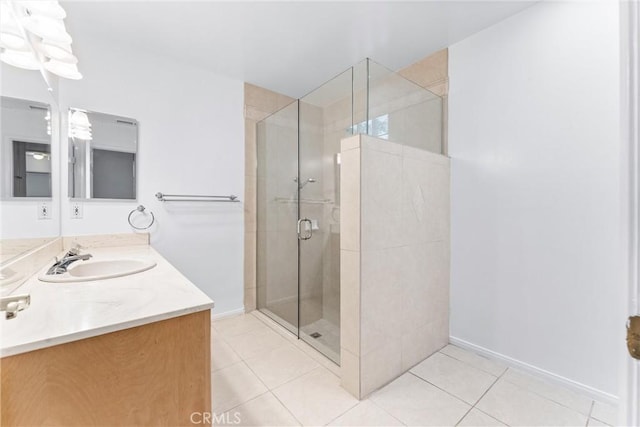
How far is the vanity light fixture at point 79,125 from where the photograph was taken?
77.2 inches

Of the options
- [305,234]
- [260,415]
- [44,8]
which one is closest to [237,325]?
[305,234]

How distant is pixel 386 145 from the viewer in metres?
1.69

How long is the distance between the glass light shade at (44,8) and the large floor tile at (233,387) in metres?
2.21

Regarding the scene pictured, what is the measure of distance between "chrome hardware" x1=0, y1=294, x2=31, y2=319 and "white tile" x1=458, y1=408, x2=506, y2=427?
6.26ft

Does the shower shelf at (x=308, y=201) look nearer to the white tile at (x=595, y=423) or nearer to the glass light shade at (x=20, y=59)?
the glass light shade at (x=20, y=59)

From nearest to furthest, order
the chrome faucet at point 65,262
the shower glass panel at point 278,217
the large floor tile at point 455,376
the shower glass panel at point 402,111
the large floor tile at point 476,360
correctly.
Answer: the chrome faucet at point 65,262, the large floor tile at point 455,376, the shower glass panel at point 402,111, the large floor tile at point 476,360, the shower glass panel at point 278,217

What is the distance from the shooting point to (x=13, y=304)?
2.52 feet

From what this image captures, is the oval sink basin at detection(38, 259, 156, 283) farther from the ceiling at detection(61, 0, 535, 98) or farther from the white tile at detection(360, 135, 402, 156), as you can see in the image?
the ceiling at detection(61, 0, 535, 98)

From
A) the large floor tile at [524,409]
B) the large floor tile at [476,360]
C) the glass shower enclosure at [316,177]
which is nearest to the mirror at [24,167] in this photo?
the glass shower enclosure at [316,177]

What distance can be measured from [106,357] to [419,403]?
157 centimetres

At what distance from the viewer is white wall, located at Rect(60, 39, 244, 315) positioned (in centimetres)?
206

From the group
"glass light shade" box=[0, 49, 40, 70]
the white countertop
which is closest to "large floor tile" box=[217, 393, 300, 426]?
the white countertop

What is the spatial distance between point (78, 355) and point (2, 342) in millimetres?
156

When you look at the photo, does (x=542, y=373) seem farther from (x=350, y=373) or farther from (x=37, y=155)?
(x=37, y=155)
